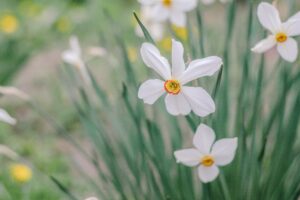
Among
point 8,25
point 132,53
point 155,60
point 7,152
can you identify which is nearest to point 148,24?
point 7,152

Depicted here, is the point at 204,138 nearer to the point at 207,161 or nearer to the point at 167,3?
the point at 207,161

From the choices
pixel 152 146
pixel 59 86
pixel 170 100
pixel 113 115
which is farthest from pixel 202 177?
pixel 59 86

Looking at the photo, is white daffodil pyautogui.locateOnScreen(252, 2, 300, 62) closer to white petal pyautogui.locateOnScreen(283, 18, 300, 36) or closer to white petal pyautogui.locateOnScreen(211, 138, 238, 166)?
white petal pyautogui.locateOnScreen(283, 18, 300, 36)

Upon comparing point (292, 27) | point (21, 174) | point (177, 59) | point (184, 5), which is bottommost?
point (177, 59)

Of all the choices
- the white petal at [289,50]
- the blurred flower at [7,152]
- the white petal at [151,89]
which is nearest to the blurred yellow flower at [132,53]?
the blurred flower at [7,152]

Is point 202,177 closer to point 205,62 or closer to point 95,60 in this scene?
point 205,62

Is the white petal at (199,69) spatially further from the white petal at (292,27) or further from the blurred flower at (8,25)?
the blurred flower at (8,25)

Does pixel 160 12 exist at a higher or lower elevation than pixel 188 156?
higher
